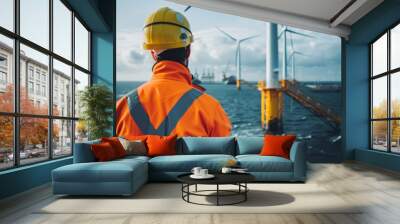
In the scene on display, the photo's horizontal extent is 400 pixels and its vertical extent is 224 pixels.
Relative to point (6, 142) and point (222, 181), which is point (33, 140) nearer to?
point (6, 142)

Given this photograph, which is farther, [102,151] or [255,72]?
[255,72]

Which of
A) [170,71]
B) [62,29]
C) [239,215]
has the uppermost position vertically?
[62,29]

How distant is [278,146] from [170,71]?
141 inches

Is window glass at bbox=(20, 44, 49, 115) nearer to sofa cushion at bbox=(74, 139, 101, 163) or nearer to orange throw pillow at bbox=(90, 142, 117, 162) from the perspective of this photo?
sofa cushion at bbox=(74, 139, 101, 163)

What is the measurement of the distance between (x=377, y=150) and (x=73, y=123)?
21.0ft

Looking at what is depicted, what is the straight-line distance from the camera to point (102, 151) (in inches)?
210

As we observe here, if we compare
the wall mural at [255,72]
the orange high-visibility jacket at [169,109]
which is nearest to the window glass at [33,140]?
the orange high-visibility jacket at [169,109]

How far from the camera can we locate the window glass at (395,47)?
7440 millimetres

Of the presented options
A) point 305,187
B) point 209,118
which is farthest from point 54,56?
point 305,187

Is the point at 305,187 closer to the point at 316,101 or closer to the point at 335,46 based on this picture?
the point at 316,101

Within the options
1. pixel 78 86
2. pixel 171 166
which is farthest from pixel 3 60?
pixel 78 86

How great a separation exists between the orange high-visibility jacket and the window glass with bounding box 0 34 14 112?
12.2 ft

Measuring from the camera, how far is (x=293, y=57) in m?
9.32

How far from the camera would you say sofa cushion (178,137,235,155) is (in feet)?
21.1
